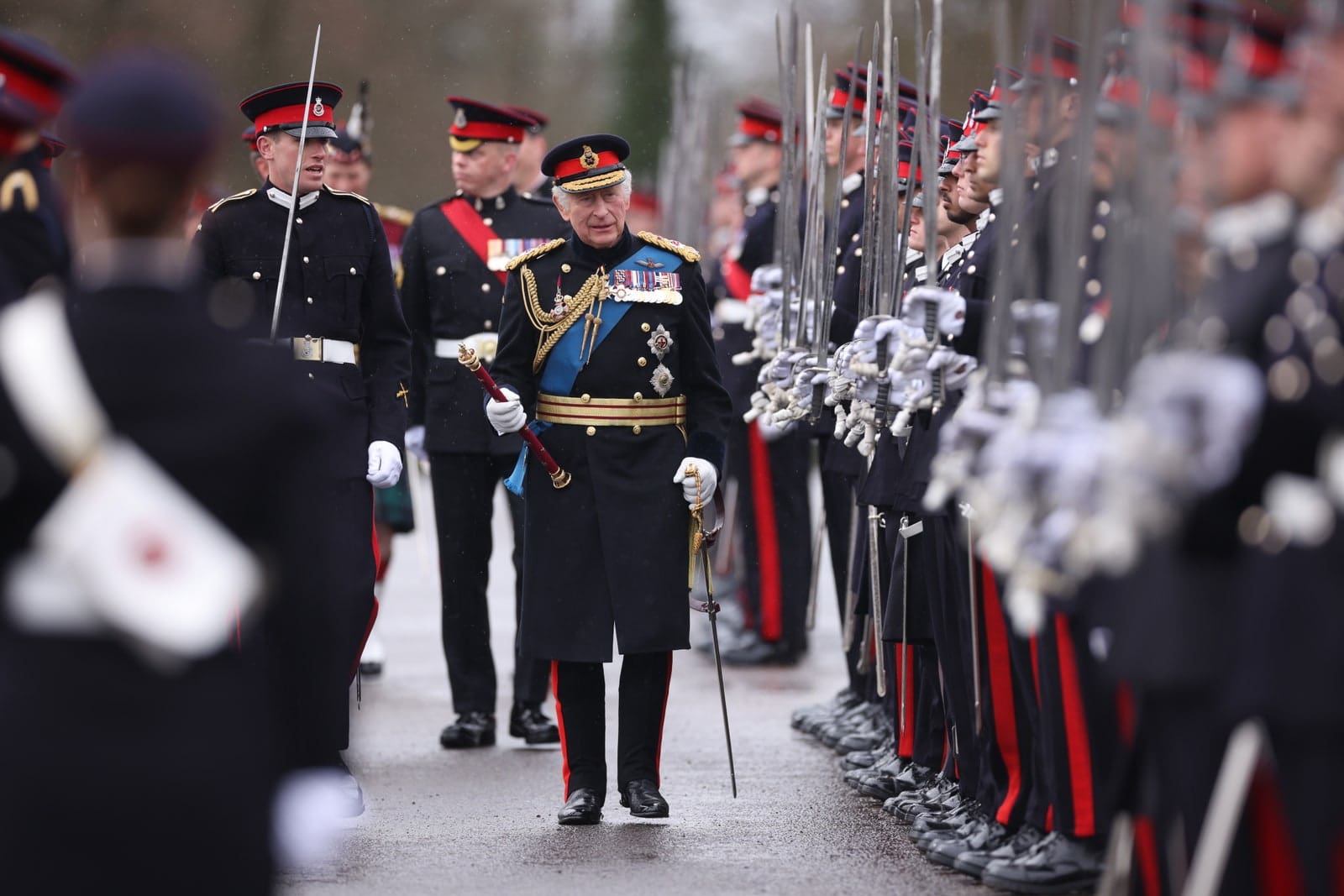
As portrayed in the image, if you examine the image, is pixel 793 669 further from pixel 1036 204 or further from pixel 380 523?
pixel 1036 204

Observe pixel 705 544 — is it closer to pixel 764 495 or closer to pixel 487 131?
pixel 487 131

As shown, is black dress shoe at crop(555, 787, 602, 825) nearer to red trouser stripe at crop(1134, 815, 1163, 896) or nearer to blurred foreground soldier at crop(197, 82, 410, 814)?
blurred foreground soldier at crop(197, 82, 410, 814)

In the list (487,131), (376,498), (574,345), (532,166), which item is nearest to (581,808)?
(574,345)

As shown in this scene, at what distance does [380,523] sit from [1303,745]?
22.3ft

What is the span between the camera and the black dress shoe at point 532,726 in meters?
7.79

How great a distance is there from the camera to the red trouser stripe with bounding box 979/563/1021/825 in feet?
18.3

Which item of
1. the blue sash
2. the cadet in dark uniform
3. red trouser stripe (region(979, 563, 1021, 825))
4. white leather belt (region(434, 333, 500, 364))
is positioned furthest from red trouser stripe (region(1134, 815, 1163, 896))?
the cadet in dark uniform

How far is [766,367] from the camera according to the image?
7336mm

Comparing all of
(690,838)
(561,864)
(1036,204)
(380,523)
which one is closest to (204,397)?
(1036,204)

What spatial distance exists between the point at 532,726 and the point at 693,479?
189cm

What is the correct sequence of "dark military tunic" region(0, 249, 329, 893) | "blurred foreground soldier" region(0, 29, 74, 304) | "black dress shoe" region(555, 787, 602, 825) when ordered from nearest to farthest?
"dark military tunic" region(0, 249, 329, 893), "blurred foreground soldier" region(0, 29, 74, 304), "black dress shoe" region(555, 787, 602, 825)

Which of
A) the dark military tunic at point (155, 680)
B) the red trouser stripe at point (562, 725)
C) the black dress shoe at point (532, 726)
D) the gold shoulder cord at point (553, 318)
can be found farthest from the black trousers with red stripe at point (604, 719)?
the dark military tunic at point (155, 680)

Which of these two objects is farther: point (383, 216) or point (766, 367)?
point (383, 216)

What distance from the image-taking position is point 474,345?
7.99m
